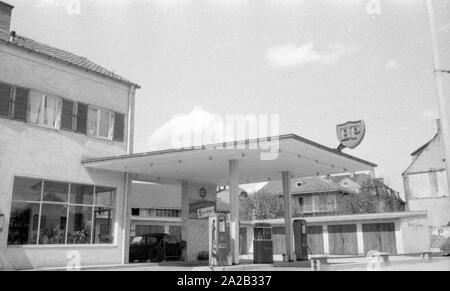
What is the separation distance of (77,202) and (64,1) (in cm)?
778

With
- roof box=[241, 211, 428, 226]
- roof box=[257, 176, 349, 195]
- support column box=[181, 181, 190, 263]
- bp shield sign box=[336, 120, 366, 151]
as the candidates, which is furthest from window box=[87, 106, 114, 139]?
roof box=[257, 176, 349, 195]

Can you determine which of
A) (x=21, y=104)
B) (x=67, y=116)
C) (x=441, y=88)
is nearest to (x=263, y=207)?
(x=67, y=116)

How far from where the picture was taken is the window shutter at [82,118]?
18797 millimetres

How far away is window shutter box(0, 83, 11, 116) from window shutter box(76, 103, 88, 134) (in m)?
3.00

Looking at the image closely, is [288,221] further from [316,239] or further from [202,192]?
[316,239]

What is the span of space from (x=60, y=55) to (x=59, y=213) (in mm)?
7195

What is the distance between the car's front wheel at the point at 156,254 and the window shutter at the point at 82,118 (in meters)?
7.02

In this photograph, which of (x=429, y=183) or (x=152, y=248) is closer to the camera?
(x=152, y=248)

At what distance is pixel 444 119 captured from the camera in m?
8.73

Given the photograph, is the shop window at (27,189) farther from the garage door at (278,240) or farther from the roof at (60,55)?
the garage door at (278,240)

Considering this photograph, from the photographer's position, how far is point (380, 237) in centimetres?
3300

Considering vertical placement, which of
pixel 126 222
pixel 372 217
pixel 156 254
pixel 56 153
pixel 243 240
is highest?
pixel 56 153

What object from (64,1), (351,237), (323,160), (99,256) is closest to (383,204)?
(351,237)
